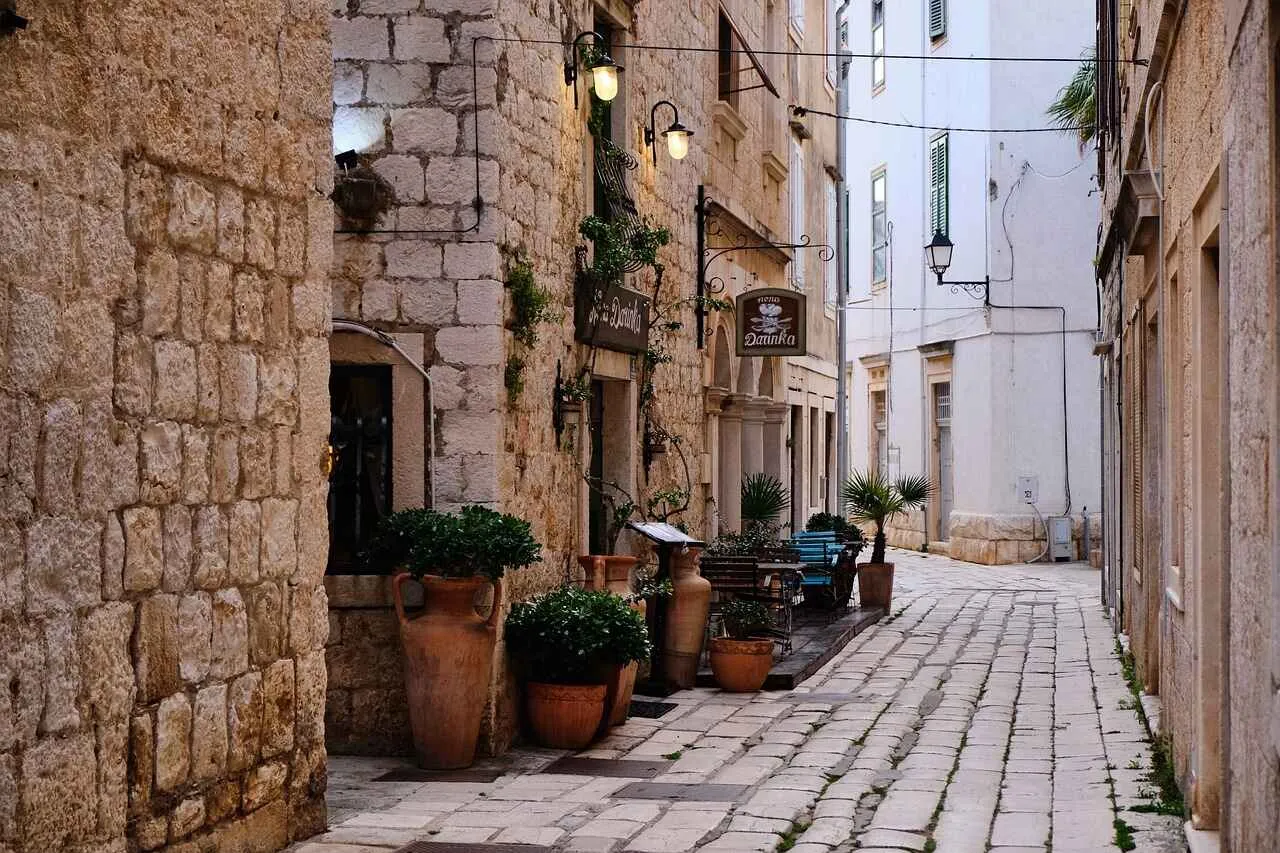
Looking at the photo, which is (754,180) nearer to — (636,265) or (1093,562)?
(636,265)

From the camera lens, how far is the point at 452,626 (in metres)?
8.03

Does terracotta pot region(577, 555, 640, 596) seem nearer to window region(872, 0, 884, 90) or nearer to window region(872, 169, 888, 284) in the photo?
window region(872, 169, 888, 284)

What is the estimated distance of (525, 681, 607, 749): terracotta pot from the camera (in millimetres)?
8727

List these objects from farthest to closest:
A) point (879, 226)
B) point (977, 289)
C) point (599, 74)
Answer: point (879, 226) < point (977, 289) < point (599, 74)

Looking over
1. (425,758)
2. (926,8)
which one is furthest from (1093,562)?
(425,758)

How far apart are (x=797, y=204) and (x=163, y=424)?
15316 mm

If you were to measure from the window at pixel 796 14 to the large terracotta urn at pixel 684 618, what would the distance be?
400 inches

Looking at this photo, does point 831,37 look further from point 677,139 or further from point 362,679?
point 362,679

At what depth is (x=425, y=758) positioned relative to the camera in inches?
323

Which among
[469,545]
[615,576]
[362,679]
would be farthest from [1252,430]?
[615,576]

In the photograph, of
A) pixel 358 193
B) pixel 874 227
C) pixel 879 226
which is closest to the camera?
pixel 358 193

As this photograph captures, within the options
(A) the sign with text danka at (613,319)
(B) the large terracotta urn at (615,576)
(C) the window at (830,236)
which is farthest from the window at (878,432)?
(B) the large terracotta urn at (615,576)

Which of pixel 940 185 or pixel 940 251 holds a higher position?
pixel 940 185

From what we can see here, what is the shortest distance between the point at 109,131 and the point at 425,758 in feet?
13.7
